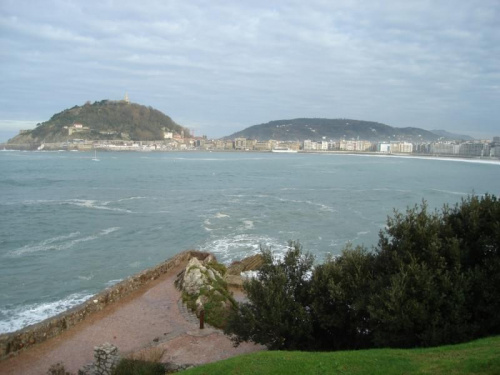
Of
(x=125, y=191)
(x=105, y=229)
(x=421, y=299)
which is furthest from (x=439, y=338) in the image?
(x=125, y=191)

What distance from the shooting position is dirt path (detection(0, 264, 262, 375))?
11.0m

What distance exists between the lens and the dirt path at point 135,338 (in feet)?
36.0

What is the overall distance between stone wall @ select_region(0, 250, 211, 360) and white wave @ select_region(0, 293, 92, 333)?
2.50m

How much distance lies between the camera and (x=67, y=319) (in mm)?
12992

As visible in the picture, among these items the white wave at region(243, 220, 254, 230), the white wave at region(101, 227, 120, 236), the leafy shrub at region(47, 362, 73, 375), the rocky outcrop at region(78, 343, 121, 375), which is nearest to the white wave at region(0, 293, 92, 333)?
the leafy shrub at region(47, 362, 73, 375)

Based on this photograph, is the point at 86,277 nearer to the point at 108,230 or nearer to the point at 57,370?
the point at 57,370

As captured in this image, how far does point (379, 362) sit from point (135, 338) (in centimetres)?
781

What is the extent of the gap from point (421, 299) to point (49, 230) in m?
27.7

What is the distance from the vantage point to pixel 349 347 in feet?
32.6

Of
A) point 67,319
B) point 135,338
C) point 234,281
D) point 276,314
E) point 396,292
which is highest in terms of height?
point 396,292

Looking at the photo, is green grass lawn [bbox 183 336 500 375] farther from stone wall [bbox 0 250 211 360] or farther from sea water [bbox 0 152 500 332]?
sea water [bbox 0 152 500 332]

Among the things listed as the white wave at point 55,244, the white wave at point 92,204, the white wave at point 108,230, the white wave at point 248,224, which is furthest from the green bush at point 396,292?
the white wave at point 92,204

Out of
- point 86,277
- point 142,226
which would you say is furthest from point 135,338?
point 142,226

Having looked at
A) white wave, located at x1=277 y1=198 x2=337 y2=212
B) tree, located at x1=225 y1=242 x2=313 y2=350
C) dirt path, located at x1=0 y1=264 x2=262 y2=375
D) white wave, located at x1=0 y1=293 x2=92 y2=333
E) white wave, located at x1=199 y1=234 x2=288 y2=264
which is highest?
tree, located at x1=225 y1=242 x2=313 y2=350
